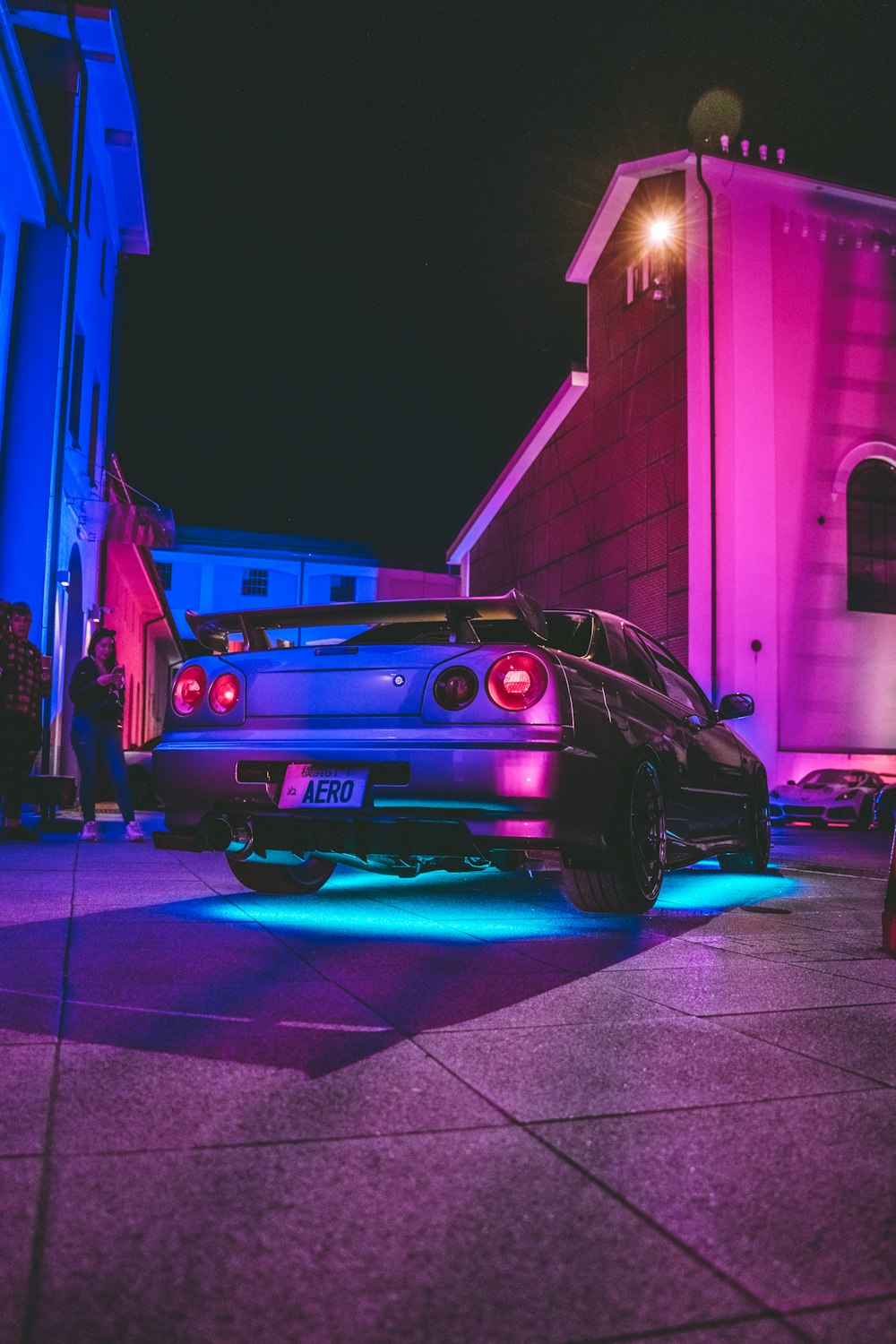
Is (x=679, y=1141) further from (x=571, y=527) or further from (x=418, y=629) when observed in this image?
(x=571, y=527)

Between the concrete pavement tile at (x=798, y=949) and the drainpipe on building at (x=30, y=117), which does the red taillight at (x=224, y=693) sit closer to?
the concrete pavement tile at (x=798, y=949)

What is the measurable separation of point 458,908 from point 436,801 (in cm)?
129

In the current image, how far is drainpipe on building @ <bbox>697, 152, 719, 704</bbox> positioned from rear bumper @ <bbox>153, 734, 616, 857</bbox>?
17210 mm

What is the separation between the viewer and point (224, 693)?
4.36 metres

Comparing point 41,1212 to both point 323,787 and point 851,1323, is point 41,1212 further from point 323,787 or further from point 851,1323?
point 323,787

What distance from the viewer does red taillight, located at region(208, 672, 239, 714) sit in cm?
433

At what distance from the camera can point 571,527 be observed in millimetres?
28375

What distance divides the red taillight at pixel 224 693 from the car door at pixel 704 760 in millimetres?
2159

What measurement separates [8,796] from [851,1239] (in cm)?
779

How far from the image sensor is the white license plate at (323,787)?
3814 millimetres

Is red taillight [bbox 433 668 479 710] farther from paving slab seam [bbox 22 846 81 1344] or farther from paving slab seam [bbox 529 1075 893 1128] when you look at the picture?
paving slab seam [bbox 529 1075 893 1128]

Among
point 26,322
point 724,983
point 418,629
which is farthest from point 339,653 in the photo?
point 26,322

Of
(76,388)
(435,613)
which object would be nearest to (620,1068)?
(435,613)

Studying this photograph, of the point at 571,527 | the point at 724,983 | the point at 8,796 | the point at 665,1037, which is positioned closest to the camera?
the point at 665,1037
